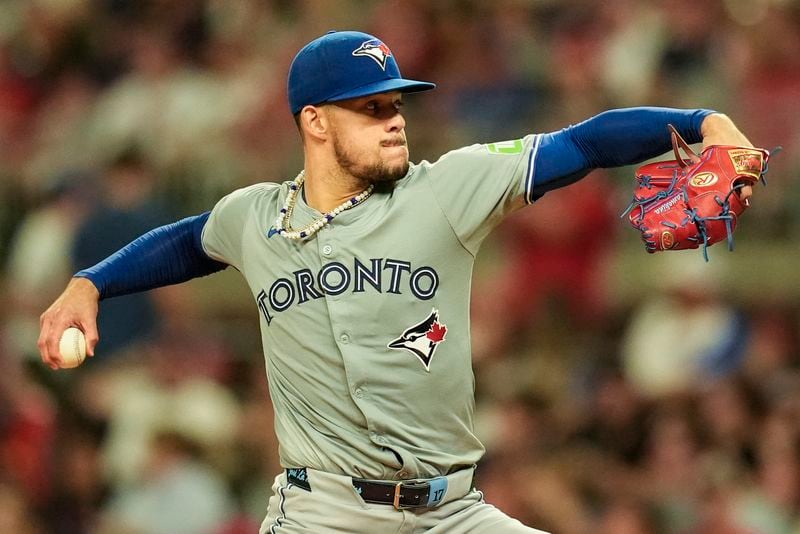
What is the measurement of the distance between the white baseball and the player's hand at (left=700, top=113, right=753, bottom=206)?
169cm

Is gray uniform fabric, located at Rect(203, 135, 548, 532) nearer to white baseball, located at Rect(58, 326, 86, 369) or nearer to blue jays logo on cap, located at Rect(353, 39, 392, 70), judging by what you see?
blue jays logo on cap, located at Rect(353, 39, 392, 70)

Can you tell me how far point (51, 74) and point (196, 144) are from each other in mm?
1689

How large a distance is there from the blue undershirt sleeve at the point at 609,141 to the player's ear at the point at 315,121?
601mm

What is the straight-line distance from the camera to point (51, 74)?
32.6 ft

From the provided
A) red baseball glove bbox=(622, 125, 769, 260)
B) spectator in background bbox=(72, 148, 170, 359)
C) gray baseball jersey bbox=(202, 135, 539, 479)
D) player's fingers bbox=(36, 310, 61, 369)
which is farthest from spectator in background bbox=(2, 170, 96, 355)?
red baseball glove bbox=(622, 125, 769, 260)

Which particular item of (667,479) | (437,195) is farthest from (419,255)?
(667,479)

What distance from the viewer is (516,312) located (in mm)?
7297

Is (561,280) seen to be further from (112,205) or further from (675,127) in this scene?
(675,127)

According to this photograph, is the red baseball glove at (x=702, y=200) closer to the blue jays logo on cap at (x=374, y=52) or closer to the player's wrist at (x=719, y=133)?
the player's wrist at (x=719, y=133)

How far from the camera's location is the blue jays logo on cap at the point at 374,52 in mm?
3777

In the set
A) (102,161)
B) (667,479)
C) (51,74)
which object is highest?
(51,74)

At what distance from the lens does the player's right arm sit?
3.84 m

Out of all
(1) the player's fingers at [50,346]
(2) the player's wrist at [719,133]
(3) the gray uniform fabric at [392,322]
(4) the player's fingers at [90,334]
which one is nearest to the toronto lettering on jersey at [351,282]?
(3) the gray uniform fabric at [392,322]

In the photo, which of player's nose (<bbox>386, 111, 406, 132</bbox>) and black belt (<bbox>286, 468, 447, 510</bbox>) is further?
player's nose (<bbox>386, 111, 406, 132</bbox>)
